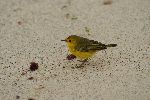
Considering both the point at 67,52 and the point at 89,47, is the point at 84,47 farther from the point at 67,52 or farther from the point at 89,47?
the point at 67,52

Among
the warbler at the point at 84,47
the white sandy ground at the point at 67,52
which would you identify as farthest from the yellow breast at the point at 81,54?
the white sandy ground at the point at 67,52

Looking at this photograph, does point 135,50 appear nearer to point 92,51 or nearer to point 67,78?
point 92,51

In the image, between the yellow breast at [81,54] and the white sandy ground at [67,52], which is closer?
the white sandy ground at [67,52]

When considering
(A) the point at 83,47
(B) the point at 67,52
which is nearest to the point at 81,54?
(A) the point at 83,47

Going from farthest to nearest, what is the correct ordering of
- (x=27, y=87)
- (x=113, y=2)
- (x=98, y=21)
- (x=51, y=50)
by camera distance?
(x=113, y=2) < (x=98, y=21) < (x=51, y=50) < (x=27, y=87)

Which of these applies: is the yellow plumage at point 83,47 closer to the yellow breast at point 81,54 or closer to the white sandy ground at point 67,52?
the yellow breast at point 81,54

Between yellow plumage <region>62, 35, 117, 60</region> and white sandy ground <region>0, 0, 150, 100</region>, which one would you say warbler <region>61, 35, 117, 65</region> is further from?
white sandy ground <region>0, 0, 150, 100</region>

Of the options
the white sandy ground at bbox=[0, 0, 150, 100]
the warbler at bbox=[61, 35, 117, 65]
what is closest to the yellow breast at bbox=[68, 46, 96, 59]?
the warbler at bbox=[61, 35, 117, 65]

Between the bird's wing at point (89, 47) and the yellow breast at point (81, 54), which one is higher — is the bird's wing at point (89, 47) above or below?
above

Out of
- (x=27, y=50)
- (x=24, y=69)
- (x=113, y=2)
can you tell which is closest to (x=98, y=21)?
(x=113, y=2)
